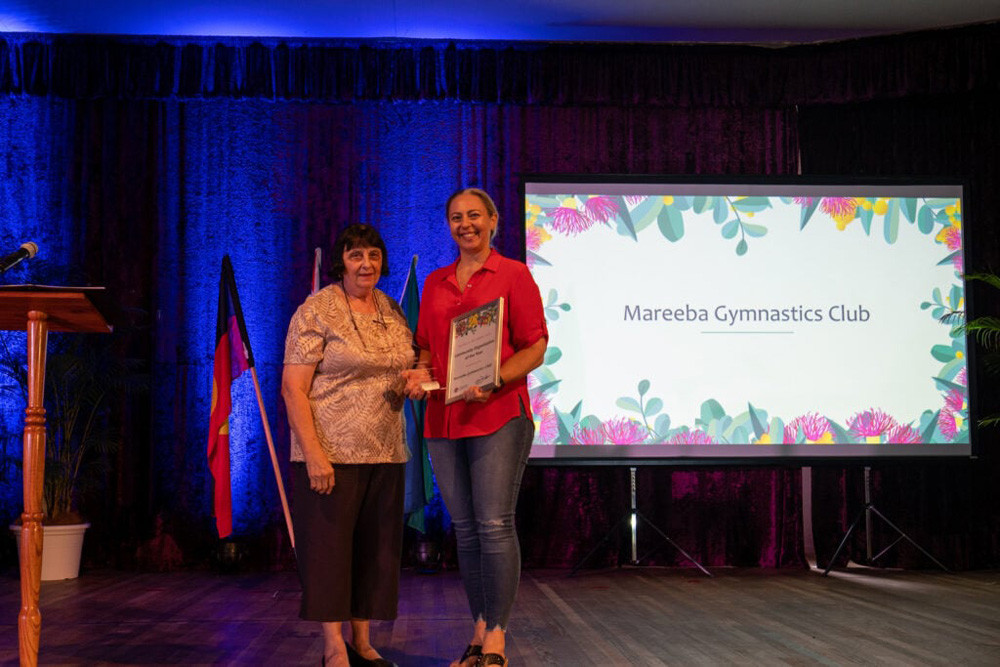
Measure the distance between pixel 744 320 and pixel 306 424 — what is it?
10.7ft

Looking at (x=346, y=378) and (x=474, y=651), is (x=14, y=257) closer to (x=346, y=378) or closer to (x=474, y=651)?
(x=346, y=378)

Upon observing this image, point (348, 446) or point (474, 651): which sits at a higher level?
point (348, 446)

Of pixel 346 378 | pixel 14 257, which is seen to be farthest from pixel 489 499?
pixel 14 257

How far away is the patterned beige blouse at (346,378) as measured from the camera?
254cm

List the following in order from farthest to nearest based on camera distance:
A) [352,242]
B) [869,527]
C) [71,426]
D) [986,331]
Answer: [869,527], [986,331], [71,426], [352,242]

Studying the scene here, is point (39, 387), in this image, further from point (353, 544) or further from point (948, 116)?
point (948, 116)

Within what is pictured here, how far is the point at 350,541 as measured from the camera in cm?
256

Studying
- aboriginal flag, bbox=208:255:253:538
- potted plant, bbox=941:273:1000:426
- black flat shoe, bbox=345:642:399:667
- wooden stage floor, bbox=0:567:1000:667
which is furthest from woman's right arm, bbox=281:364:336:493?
potted plant, bbox=941:273:1000:426

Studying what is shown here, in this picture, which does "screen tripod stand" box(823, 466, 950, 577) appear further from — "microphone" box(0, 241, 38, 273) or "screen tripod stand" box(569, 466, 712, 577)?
"microphone" box(0, 241, 38, 273)

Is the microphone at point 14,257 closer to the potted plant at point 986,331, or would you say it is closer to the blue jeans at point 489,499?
the blue jeans at point 489,499

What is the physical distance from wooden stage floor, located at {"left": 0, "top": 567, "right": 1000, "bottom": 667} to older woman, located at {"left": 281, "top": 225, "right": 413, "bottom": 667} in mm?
359

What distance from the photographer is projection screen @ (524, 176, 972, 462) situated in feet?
16.8

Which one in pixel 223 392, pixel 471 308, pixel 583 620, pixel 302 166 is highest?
pixel 302 166

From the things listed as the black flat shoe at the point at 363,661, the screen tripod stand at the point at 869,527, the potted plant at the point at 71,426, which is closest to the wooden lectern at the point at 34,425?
the black flat shoe at the point at 363,661
